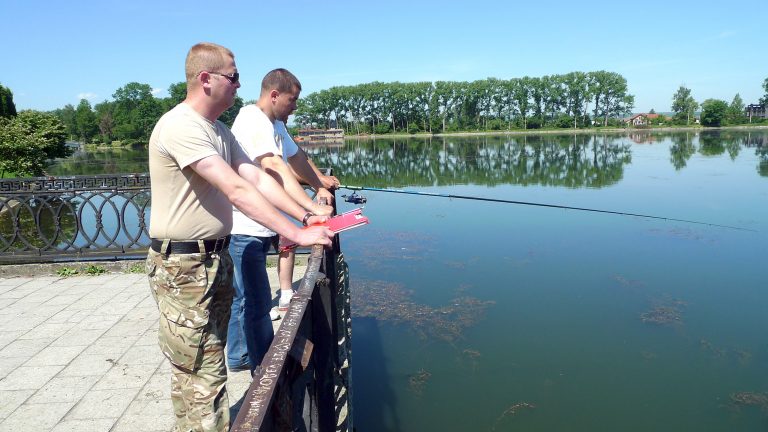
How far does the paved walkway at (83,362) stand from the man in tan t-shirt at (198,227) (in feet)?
3.13

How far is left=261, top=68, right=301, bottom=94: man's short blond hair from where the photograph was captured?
3074 mm

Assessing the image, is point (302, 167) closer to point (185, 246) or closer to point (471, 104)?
point (185, 246)

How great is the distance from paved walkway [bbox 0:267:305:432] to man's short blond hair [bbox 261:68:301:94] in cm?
184

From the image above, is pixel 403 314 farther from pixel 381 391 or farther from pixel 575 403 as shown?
pixel 575 403

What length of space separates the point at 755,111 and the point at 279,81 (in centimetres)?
10545

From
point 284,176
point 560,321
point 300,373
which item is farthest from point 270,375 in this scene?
point 560,321

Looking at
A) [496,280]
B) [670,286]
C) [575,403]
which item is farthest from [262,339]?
[670,286]

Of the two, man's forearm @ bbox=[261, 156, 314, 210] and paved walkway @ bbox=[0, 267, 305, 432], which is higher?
man's forearm @ bbox=[261, 156, 314, 210]

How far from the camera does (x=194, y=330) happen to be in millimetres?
2025

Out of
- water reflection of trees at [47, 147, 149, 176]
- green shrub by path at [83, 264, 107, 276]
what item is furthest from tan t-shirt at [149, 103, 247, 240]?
water reflection of trees at [47, 147, 149, 176]

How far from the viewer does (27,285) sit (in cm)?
534

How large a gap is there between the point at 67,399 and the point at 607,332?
4.88 metres

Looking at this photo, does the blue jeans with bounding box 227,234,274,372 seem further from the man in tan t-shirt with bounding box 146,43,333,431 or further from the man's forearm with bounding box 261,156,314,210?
the man in tan t-shirt with bounding box 146,43,333,431

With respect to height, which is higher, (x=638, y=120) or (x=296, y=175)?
(x=638, y=120)
